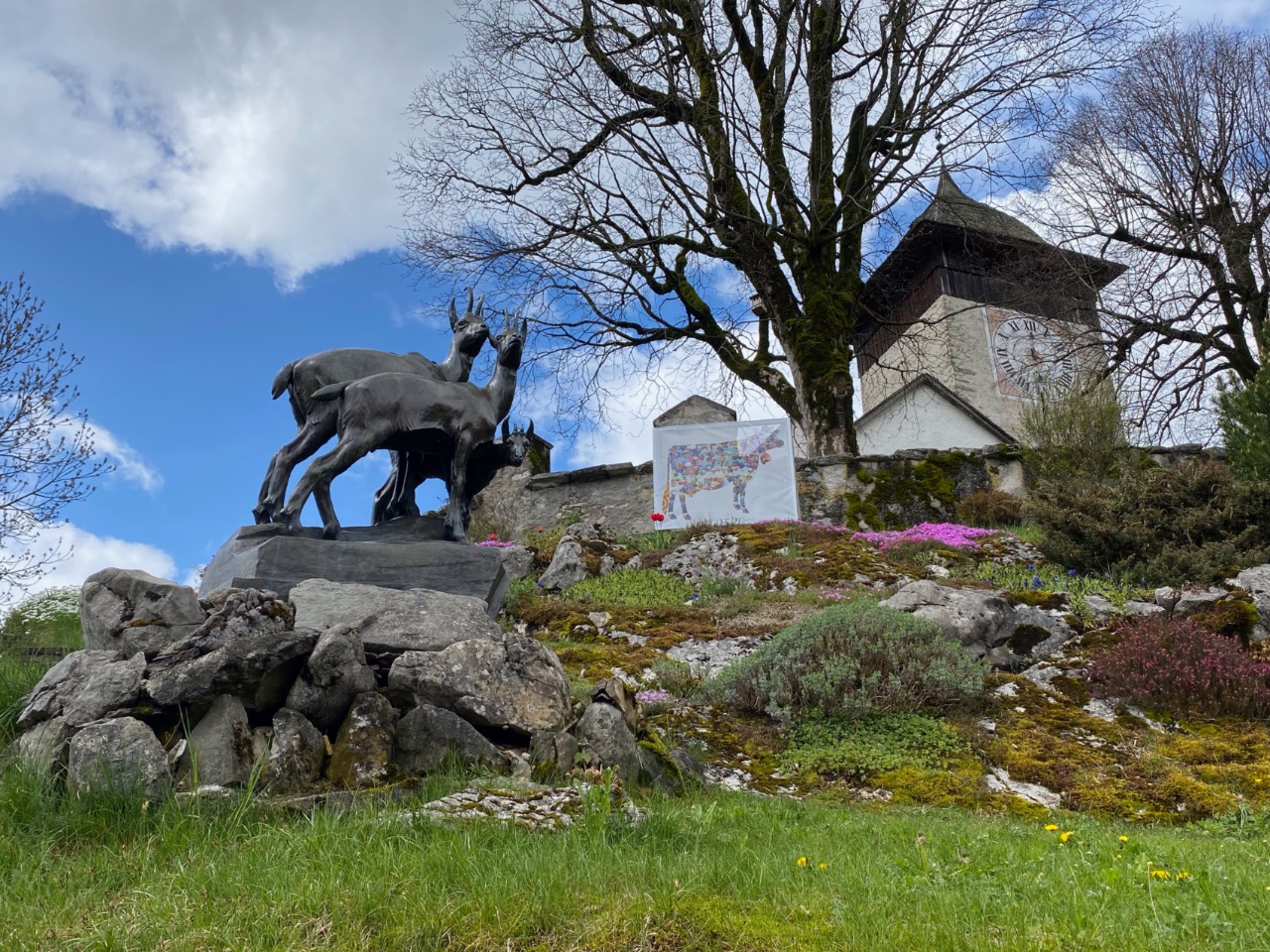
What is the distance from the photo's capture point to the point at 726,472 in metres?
14.7

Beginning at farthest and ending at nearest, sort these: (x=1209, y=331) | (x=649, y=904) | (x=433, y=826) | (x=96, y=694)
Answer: (x=1209, y=331) → (x=96, y=694) → (x=433, y=826) → (x=649, y=904)

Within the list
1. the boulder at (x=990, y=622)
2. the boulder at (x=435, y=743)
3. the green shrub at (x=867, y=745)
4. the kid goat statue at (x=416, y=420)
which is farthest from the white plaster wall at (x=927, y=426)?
the boulder at (x=435, y=743)

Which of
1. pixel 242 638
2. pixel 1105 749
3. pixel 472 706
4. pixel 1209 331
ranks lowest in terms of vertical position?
pixel 1105 749

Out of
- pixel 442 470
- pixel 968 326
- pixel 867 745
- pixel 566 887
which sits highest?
pixel 968 326

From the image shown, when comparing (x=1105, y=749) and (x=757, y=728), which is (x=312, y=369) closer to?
(x=757, y=728)

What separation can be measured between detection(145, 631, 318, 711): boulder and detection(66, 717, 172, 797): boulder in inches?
9.5

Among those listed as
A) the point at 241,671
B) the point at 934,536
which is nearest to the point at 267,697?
the point at 241,671

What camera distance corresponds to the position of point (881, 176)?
17.0 m

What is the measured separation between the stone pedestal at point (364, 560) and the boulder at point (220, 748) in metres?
1.68

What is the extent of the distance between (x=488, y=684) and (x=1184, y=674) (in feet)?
15.1

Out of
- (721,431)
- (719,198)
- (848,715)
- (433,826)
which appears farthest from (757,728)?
(719,198)

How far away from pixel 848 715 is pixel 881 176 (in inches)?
526

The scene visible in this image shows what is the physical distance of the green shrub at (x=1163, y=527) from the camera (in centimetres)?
938

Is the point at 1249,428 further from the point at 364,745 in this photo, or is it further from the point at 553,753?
the point at 364,745
